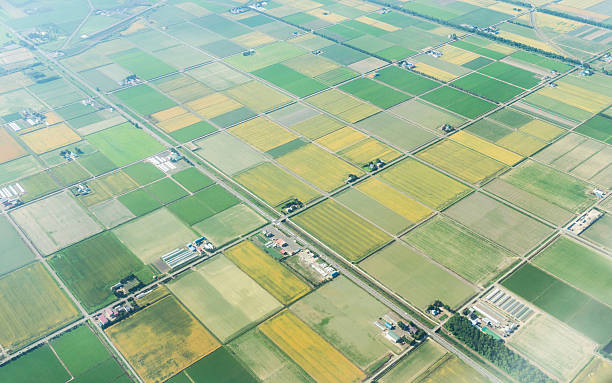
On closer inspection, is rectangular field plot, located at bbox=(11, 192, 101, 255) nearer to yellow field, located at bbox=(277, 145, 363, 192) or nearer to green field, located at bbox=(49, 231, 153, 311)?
green field, located at bbox=(49, 231, 153, 311)

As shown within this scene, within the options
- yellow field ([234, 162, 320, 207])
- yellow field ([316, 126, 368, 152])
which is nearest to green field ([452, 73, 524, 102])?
yellow field ([316, 126, 368, 152])

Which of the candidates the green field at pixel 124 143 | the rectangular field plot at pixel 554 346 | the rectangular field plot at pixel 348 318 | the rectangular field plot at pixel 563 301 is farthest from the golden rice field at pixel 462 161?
the green field at pixel 124 143

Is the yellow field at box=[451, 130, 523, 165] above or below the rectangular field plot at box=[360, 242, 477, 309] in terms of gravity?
above

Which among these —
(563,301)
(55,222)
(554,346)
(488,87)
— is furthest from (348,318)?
(488,87)

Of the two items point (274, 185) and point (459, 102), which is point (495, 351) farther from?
point (459, 102)

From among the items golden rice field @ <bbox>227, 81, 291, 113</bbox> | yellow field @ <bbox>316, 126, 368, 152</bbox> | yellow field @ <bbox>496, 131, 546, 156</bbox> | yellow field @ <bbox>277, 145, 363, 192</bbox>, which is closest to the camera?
yellow field @ <bbox>277, 145, 363, 192</bbox>

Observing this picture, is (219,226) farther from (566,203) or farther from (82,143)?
(566,203)
